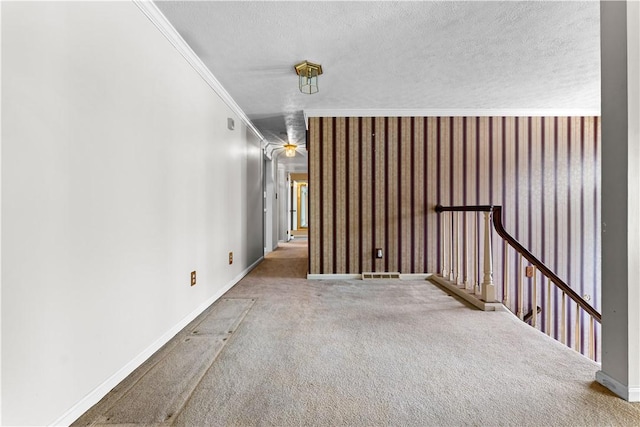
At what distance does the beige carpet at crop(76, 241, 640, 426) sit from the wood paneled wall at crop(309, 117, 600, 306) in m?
1.37

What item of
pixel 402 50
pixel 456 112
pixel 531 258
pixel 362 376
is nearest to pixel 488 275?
pixel 531 258

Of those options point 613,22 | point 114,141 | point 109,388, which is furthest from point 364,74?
point 109,388

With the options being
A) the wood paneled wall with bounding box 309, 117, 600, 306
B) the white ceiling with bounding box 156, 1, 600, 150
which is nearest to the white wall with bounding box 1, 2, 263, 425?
the white ceiling with bounding box 156, 1, 600, 150

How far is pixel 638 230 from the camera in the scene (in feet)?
4.06

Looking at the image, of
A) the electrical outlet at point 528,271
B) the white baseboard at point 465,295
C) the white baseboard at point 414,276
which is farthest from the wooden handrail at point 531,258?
the white baseboard at point 414,276

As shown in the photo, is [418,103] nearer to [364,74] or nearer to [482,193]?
[364,74]

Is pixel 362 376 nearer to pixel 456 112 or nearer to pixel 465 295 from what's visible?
pixel 465 295

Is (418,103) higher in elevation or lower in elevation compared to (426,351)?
higher

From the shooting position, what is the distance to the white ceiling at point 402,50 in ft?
5.85

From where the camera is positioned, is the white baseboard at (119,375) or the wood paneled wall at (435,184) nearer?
the white baseboard at (119,375)

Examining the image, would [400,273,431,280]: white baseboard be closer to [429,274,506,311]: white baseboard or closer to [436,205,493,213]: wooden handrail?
[429,274,506,311]: white baseboard

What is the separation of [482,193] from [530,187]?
1.97 feet

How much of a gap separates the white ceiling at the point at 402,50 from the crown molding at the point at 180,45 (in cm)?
5

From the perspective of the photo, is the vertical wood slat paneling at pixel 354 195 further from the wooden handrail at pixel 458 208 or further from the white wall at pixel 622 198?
the white wall at pixel 622 198
